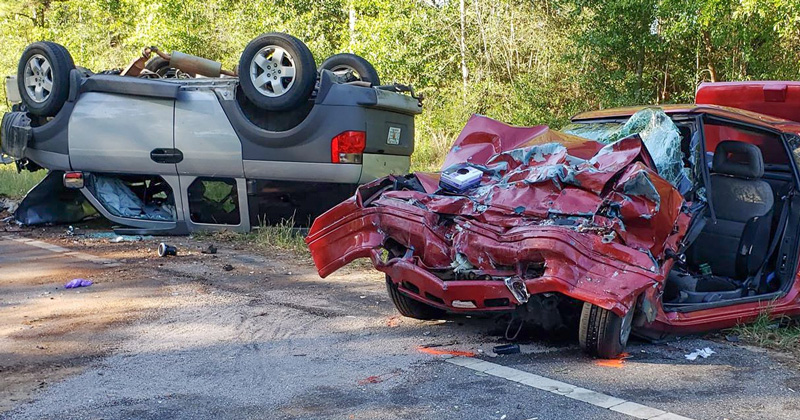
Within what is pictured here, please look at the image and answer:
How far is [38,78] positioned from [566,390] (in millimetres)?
7865

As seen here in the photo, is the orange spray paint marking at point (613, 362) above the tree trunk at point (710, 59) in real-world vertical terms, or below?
below

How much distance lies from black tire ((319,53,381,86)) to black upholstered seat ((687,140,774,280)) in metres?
4.90

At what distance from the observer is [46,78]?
9.30 m

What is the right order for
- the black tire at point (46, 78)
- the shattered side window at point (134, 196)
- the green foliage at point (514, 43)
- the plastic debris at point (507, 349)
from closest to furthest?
1. the plastic debris at point (507, 349)
2. the black tire at point (46, 78)
3. the shattered side window at point (134, 196)
4. the green foliage at point (514, 43)

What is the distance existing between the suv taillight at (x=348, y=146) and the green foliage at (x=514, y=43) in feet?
18.6

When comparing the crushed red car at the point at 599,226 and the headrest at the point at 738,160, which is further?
the headrest at the point at 738,160

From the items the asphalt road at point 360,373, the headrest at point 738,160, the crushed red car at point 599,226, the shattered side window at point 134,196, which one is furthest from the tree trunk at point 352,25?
the headrest at point 738,160

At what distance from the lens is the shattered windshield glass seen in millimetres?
4945

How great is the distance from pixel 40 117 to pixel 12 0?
2846 cm

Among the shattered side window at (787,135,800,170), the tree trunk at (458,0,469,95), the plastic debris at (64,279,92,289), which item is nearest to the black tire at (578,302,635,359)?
the shattered side window at (787,135,800,170)

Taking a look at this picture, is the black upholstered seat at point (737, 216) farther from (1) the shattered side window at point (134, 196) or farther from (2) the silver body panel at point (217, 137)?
(1) the shattered side window at point (134, 196)

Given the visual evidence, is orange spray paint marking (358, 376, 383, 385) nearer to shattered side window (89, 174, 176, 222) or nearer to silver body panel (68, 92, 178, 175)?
silver body panel (68, 92, 178, 175)

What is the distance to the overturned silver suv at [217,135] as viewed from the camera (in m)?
8.62

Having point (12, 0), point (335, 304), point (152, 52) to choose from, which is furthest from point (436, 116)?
point (12, 0)
